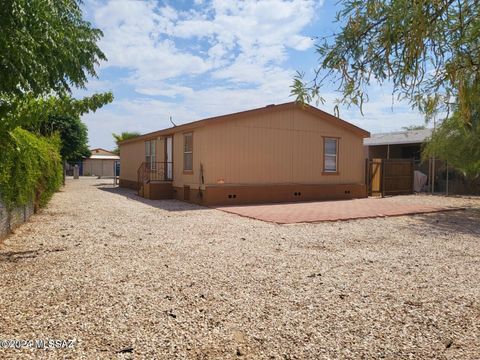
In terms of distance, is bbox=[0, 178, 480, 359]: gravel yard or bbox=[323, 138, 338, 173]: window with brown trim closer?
bbox=[0, 178, 480, 359]: gravel yard

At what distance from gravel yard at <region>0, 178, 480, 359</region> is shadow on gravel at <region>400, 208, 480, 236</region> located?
110 centimetres

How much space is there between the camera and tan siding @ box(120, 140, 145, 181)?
22.0m

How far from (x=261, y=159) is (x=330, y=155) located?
3.57 m

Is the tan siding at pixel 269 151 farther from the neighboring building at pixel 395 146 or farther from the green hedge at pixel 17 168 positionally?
the neighboring building at pixel 395 146

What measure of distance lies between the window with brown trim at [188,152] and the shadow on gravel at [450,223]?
815 centimetres

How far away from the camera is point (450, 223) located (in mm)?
10656

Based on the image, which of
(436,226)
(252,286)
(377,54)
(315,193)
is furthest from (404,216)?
(377,54)

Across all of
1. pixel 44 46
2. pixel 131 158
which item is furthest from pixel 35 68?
pixel 131 158

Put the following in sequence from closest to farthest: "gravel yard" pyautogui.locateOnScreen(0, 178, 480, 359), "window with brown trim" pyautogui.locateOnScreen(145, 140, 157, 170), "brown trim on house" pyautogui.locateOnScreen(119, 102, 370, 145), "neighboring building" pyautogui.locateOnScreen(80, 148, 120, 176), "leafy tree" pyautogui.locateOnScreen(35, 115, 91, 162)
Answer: "gravel yard" pyautogui.locateOnScreen(0, 178, 480, 359), "brown trim on house" pyautogui.locateOnScreen(119, 102, 370, 145), "window with brown trim" pyautogui.locateOnScreen(145, 140, 157, 170), "leafy tree" pyautogui.locateOnScreen(35, 115, 91, 162), "neighboring building" pyautogui.locateOnScreen(80, 148, 120, 176)

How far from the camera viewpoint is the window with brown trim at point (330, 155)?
16.7 m

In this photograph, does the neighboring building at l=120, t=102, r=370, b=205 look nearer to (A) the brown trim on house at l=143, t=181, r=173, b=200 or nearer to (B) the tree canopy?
(A) the brown trim on house at l=143, t=181, r=173, b=200

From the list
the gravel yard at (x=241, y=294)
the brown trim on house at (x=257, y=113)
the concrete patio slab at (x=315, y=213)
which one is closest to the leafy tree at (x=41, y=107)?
the gravel yard at (x=241, y=294)

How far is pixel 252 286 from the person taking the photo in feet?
15.5

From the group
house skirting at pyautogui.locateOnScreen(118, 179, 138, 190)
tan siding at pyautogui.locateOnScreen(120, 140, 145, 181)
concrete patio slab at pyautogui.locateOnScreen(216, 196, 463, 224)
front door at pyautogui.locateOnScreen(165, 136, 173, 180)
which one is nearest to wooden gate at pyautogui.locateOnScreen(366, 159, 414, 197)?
concrete patio slab at pyautogui.locateOnScreen(216, 196, 463, 224)
